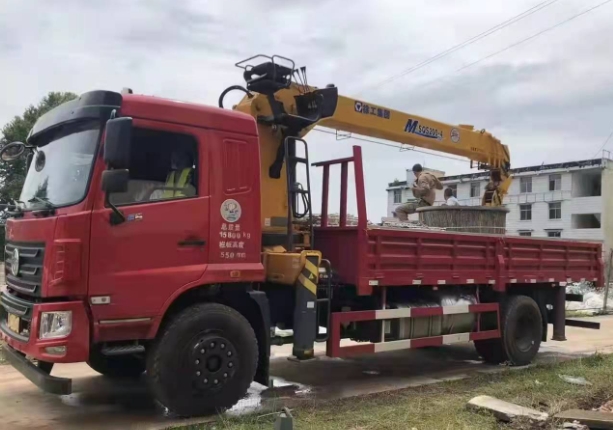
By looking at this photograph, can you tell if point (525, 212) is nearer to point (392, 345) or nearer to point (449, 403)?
point (392, 345)

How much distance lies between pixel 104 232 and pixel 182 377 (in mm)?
1428

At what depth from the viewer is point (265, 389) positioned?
689 cm

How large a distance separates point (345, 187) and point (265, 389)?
2.51 m

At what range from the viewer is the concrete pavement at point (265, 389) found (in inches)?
221

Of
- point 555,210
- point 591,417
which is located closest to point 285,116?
point 591,417

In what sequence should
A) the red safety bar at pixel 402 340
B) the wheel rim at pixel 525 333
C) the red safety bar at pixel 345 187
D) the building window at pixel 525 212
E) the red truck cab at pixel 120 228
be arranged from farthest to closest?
the building window at pixel 525 212 → the wheel rim at pixel 525 333 → the red safety bar at pixel 345 187 → the red safety bar at pixel 402 340 → the red truck cab at pixel 120 228

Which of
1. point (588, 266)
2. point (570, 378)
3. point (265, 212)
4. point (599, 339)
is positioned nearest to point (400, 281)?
point (265, 212)

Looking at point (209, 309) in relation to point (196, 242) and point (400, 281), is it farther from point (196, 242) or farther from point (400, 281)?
point (400, 281)

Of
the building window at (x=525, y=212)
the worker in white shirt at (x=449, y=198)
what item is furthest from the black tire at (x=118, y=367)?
the building window at (x=525, y=212)

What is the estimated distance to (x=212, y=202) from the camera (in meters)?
5.62

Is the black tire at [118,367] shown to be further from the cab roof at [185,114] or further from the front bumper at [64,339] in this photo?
the cab roof at [185,114]

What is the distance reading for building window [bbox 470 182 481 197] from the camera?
144ft

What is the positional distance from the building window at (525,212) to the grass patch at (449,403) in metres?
37.7

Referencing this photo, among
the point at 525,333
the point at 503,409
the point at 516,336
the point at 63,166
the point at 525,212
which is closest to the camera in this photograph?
the point at 63,166
